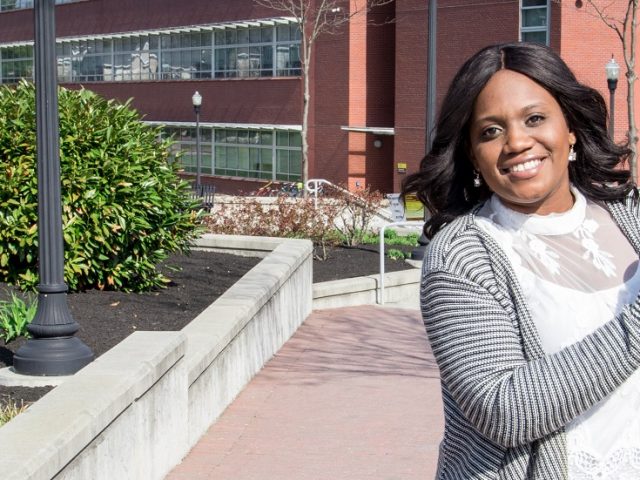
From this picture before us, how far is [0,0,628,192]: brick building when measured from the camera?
35.6 meters

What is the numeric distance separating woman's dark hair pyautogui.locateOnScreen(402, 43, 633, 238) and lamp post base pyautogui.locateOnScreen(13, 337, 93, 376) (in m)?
4.54

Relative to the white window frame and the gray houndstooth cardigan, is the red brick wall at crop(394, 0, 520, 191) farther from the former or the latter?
the gray houndstooth cardigan

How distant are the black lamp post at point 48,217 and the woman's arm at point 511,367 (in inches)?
194

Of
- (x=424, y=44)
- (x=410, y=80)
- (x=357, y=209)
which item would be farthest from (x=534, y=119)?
(x=410, y=80)

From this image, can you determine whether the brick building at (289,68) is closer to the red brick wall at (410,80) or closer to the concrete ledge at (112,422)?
the red brick wall at (410,80)

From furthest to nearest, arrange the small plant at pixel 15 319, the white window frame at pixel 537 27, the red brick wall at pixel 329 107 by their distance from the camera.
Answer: the red brick wall at pixel 329 107
the white window frame at pixel 537 27
the small plant at pixel 15 319

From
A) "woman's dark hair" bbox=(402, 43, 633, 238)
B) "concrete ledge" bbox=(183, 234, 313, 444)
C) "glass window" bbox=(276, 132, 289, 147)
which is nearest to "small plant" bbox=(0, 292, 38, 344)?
"concrete ledge" bbox=(183, 234, 313, 444)

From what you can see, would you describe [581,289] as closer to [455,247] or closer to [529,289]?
[529,289]

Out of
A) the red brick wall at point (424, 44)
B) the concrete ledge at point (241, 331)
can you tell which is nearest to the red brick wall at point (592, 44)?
the red brick wall at point (424, 44)

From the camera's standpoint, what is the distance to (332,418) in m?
7.61

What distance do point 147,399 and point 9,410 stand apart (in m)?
0.70

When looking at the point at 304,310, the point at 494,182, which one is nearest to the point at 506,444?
the point at 494,182

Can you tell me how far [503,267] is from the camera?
221 centimetres

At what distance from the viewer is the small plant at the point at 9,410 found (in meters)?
5.58
